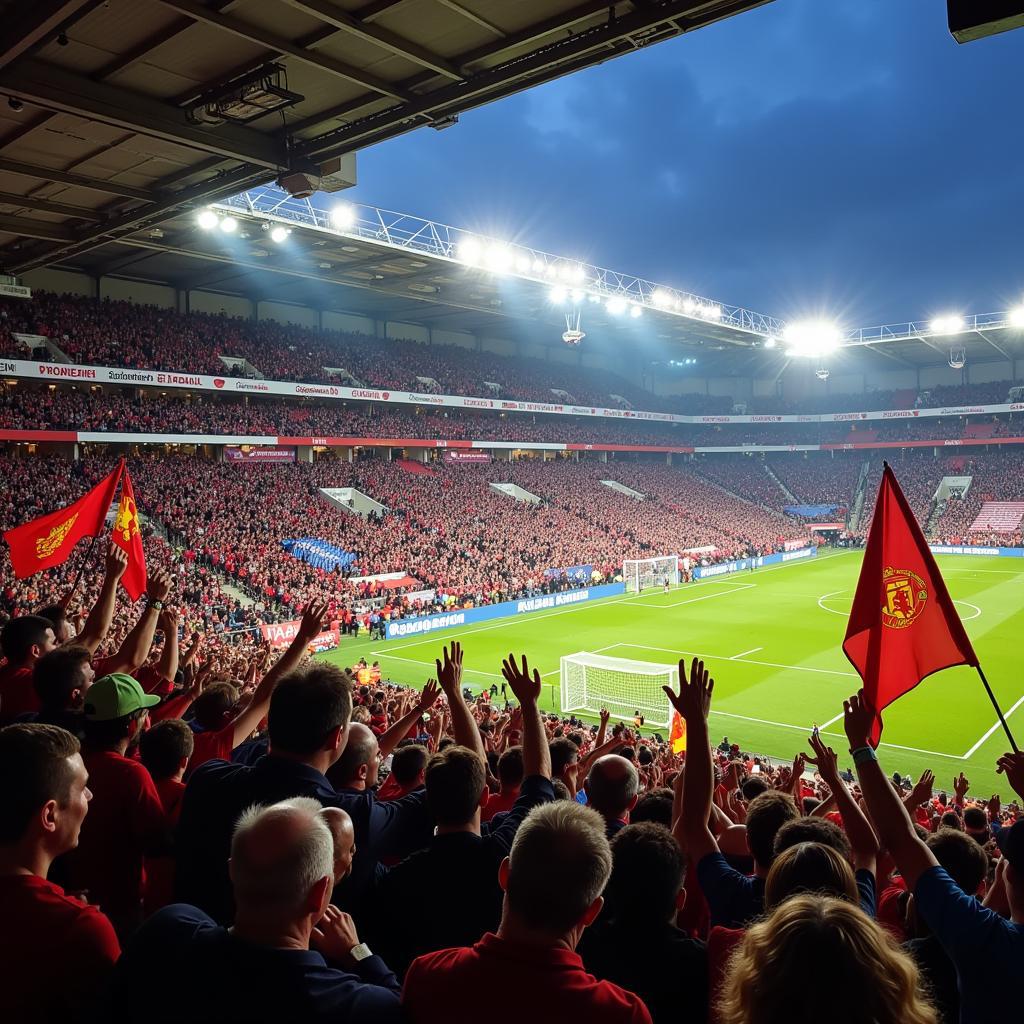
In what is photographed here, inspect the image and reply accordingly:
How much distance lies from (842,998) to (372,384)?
4844 cm

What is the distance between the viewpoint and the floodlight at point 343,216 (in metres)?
33.4

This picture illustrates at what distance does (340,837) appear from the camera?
2.55 meters

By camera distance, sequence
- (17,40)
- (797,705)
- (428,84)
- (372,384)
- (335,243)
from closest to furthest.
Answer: (17,40), (428,84), (797,705), (335,243), (372,384)

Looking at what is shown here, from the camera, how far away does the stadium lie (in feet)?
7.22

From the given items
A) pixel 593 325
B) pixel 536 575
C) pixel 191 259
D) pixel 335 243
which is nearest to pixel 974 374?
pixel 593 325

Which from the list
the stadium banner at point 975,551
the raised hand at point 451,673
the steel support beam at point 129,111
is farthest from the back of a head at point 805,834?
the stadium banner at point 975,551

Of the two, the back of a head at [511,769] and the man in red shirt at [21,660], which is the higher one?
the man in red shirt at [21,660]

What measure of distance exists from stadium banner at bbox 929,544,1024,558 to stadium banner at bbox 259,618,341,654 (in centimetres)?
4383

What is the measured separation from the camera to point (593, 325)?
60375 millimetres

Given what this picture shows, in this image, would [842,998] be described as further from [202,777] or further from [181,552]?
[181,552]

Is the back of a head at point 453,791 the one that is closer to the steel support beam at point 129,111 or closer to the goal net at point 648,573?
the steel support beam at point 129,111

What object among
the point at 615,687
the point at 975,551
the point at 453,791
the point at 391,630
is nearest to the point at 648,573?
the point at 391,630

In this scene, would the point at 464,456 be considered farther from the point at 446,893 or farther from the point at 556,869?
the point at 556,869

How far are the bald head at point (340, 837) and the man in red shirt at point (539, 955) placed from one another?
0.49 m
